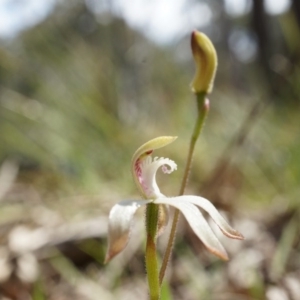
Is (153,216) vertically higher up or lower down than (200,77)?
lower down

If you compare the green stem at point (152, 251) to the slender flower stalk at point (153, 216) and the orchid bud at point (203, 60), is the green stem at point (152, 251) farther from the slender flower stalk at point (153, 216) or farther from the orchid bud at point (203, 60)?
the orchid bud at point (203, 60)

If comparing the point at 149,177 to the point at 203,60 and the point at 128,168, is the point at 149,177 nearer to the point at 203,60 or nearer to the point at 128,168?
the point at 203,60

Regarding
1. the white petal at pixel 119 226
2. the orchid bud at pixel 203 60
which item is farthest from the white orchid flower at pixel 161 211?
the orchid bud at pixel 203 60

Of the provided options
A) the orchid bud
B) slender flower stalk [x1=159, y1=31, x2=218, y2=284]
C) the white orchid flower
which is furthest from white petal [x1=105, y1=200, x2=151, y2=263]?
the orchid bud

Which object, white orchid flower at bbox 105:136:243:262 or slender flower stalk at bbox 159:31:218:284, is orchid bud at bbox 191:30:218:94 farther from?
white orchid flower at bbox 105:136:243:262

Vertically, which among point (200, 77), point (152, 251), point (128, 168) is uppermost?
point (200, 77)

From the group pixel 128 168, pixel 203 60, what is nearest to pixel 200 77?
pixel 203 60
